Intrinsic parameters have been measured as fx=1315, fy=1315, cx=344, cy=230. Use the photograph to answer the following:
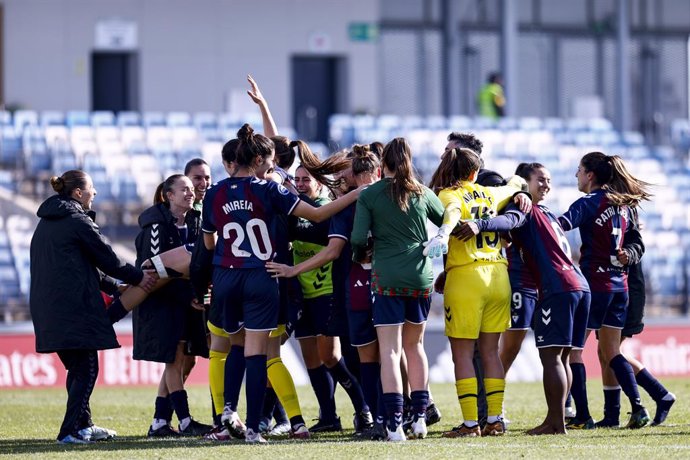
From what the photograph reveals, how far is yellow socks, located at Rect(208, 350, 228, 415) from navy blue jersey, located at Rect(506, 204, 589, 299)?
7.21 feet

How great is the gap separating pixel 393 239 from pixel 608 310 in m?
2.01

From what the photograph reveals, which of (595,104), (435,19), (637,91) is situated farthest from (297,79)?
(637,91)

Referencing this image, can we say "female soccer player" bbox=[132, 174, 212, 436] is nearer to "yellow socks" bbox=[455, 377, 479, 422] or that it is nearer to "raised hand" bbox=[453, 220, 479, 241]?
"yellow socks" bbox=[455, 377, 479, 422]

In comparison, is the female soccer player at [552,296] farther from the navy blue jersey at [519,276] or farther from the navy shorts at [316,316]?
the navy shorts at [316,316]

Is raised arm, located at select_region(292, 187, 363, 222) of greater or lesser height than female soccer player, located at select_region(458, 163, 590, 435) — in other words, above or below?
above

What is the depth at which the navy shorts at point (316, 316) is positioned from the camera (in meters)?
9.30

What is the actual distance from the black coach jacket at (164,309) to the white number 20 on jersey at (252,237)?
116cm

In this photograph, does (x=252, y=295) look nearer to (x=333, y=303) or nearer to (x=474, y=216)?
(x=333, y=303)

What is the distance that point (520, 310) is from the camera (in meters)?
9.44

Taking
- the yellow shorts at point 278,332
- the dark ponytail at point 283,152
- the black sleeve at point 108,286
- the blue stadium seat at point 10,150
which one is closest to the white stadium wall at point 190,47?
the blue stadium seat at point 10,150

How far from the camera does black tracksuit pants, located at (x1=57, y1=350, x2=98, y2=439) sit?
346 inches

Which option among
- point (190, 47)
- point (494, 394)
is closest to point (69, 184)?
point (494, 394)

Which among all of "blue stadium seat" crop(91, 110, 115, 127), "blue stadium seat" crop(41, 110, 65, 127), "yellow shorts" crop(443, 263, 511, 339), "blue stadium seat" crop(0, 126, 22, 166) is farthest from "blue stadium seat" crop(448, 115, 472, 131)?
"yellow shorts" crop(443, 263, 511, 339)

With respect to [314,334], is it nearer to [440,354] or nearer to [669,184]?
[440,354]
